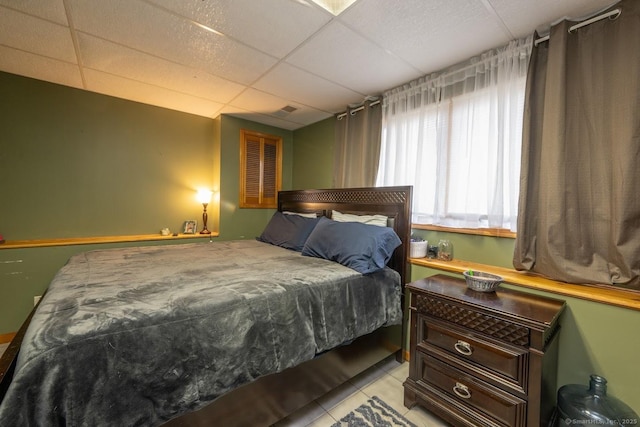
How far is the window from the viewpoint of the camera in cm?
364

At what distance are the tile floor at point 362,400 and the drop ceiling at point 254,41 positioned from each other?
2.39 m

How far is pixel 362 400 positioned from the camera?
172cm

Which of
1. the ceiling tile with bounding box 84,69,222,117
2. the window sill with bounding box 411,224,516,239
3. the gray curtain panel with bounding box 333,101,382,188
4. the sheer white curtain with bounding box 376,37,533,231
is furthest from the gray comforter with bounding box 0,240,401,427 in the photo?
the ceiling tile with bounding box 84,69,222,117

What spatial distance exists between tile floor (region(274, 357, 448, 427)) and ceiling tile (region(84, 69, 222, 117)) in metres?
3.05

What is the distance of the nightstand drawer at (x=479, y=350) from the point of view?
49.5 inches

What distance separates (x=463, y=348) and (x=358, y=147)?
2.11 m

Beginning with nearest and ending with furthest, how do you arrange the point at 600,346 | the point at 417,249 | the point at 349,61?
the point at 600,346
the point at 349,61
the point at 417,249

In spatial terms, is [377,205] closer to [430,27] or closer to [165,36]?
[430,27]

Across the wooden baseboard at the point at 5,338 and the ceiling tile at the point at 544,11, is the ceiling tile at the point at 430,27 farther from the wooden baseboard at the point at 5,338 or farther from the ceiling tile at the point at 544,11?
the wooden baseboard at the point at 5,338

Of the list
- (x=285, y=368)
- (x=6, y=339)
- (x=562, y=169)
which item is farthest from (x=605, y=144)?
(x=6, y=339)

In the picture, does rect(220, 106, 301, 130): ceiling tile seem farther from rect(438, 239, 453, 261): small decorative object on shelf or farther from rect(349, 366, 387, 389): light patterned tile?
rect(349, 366, 387, 389): light patterned tile

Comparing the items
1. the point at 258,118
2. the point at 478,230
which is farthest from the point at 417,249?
the point at 258,118

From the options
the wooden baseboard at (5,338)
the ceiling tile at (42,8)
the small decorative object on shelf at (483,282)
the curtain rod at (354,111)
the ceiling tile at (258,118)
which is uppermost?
the ceiling tile at (42,8)

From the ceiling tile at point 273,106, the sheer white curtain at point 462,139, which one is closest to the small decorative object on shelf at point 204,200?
the ceiling tile at point 273,106
